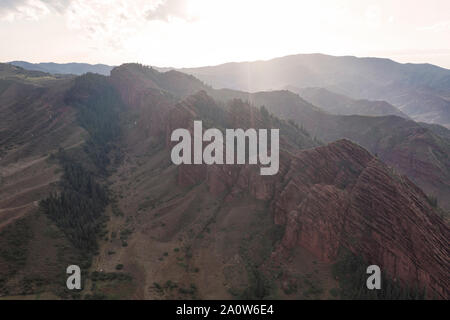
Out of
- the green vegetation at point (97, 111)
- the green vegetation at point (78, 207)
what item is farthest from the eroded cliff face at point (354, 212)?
the green vegetation at point (97, 111)

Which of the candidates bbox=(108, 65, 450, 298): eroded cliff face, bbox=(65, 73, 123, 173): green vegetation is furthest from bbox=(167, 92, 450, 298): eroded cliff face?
bbox=(65, 73, 123, 173): green vegetation

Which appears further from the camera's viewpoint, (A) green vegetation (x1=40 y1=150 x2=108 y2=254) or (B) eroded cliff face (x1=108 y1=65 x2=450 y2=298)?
(A) green vegetation (x1=40 y1=150 x2=108 y2=254)

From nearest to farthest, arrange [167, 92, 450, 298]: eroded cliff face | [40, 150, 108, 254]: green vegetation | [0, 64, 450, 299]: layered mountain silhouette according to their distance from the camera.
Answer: [167, 92, 450, 298]: eroded cliff face, [0, 64, 450, 299]: layered mountain silhouette, [40, 150, 108, 254]: green vegetation

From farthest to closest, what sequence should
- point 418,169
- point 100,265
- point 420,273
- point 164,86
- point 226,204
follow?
point 164,86
point 418,169
point 226,204
point 100,265
point 420,273

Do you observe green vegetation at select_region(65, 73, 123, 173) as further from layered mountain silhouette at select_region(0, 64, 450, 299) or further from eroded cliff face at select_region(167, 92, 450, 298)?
eroded cliff face at select_region(167, 92, 450, 298)

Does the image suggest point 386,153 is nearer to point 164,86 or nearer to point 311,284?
point 311,284
